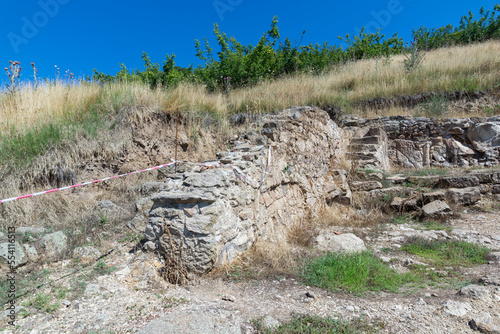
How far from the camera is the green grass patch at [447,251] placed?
3789 mm

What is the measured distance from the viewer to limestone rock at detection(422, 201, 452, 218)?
5664mm

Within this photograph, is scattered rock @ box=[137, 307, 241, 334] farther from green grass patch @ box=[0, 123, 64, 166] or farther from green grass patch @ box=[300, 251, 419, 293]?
green grass patch @ box=[0, 123, 64, 166]

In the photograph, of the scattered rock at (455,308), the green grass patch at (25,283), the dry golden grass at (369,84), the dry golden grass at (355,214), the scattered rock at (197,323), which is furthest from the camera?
the dry golden grass at (369,84)

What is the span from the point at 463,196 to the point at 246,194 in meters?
5.08

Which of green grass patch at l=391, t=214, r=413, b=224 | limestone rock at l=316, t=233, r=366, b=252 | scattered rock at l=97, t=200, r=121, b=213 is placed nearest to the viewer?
limestone rock at l=316, t=233, r=366, b=252

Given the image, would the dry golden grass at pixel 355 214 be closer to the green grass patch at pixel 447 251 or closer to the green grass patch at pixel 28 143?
the green grass patch at pixel 447 251

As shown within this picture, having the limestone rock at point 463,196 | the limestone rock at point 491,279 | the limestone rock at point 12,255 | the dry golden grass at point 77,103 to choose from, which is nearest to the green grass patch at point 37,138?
the dry golden grass at point 77,103

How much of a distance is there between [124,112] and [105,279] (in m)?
4.22

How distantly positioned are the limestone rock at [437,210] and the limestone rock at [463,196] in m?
0.63

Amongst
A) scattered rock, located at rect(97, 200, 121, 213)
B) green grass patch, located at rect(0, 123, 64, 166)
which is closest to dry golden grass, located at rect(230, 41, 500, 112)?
green grass patch, located at rect(0, 123, 64, 166)

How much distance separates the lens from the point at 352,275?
3201 millimetres

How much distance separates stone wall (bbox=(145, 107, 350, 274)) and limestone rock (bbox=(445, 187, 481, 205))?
206 centimetres

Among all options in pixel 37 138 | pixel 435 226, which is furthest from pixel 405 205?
pixel 37 138

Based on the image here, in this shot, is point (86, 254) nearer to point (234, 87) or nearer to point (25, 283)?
point (25, 283)
